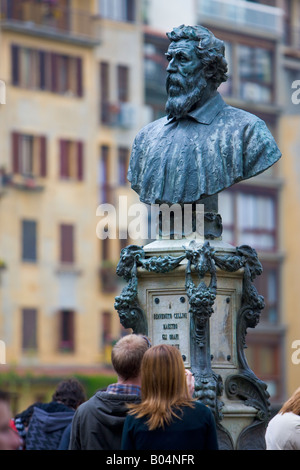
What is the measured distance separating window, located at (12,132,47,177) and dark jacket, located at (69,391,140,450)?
37482 millimetres

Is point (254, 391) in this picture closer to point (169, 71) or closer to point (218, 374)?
point (218, 374)

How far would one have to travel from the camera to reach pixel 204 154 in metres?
14.9

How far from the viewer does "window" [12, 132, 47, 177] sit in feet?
160

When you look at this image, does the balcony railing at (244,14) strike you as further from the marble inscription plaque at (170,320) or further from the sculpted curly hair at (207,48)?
the marble inscription plaque at (170,320)

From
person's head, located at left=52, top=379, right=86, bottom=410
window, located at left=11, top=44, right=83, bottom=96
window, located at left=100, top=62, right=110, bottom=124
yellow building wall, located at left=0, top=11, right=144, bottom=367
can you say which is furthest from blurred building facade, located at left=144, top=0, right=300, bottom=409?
person's head, located at left=52, top=379, right=86, bottom=410

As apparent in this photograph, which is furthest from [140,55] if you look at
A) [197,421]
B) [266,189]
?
[197,421]

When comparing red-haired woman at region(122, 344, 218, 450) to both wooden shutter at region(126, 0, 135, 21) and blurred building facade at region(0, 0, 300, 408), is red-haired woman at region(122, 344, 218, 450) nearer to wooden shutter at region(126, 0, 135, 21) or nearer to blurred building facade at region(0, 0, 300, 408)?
blurred building facade at region(0, 0, 300, 408)

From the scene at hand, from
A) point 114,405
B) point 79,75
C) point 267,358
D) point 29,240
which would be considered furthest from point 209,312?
point 267,358

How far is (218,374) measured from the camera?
1455 centimetres

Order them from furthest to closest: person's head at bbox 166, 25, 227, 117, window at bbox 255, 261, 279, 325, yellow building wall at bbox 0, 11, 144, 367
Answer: window at bbox 255, 261, 279, 325 → yellow building wall at bbox 0, 11, 144, 367 → person's head at bbox 166, 25, 227, 117

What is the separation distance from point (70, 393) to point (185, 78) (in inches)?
122

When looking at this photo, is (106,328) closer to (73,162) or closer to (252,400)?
(73,162)

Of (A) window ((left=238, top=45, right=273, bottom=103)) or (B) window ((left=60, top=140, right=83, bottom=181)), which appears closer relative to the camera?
(B) window ((left=60, top=140, right=83, bottom=181))

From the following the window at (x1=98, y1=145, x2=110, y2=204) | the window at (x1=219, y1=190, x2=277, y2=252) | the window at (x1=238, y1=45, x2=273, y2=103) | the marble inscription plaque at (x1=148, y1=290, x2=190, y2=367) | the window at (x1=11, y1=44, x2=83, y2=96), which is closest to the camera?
the marble inscription plaque at (x1=148, y1=290, x2=190, y2=367)
